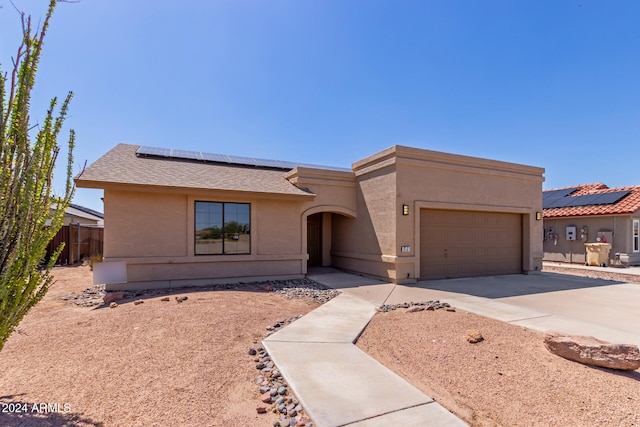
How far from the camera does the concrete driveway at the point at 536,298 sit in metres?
6.26

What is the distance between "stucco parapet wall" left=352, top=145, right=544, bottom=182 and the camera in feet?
35.9

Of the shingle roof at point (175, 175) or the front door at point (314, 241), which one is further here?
the front door at point (314, 241)

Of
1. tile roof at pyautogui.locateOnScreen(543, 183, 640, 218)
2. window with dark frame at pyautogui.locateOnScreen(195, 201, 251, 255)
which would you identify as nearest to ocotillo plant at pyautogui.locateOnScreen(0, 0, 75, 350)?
window with dark frame at pyautogui.locateOnScreen(195, 201, 251, 255)

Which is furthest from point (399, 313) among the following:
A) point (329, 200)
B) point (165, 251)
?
point (165, 251)

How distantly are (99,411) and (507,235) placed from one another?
1411 centimetres

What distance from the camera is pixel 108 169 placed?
9945mm

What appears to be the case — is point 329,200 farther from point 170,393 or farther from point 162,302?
point 170,393

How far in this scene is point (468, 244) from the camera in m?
12.4

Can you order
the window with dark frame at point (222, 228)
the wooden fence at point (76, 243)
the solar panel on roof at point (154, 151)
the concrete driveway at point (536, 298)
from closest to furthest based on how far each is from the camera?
the concrete driveway at point (536, 298)
the window with dark frame at point (222, 228)
the solar panel on roof at point (154, 151)
the wooden fence at point (76, 243)

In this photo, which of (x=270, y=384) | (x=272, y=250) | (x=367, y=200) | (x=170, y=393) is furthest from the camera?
(x=367, y=200)

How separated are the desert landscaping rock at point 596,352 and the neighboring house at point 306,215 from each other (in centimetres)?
605

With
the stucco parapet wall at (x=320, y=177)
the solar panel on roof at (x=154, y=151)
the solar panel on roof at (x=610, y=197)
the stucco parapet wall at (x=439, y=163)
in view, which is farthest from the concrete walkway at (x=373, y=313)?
the solar panel on roof at (x=610, y=197)

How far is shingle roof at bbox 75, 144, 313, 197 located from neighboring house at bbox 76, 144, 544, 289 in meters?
0.04

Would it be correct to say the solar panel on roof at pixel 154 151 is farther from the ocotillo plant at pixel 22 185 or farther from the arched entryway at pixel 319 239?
the ocotillo plant at pixel 22 185
